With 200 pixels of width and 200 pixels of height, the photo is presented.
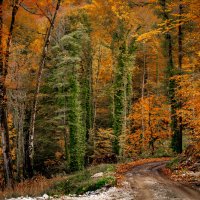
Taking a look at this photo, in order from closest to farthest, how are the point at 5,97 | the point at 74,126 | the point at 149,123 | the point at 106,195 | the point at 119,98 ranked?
the point at 106,195 → the point at 5,97 → the point at 74,126 → the point at 119,98 → the point at 149,123

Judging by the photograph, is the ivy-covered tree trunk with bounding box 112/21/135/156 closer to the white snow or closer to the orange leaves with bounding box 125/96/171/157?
the orange leaves with bounding box 125/96/171/157

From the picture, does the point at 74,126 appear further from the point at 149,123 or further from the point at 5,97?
the point at 5,97

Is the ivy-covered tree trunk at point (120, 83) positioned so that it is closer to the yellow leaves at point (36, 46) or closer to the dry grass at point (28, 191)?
the yellow leaves at point (36, 46)

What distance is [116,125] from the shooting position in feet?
93.1

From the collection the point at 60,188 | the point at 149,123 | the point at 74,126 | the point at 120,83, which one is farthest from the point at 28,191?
the point at 149,123

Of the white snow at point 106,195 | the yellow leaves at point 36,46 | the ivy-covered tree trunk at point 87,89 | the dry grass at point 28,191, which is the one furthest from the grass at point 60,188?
the ivy-covered tree trunk at point 87,89

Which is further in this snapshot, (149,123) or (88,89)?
(88,89)

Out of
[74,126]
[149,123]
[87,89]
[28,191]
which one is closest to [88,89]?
[87,89]

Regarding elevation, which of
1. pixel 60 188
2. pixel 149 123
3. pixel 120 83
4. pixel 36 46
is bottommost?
pixel 60 188

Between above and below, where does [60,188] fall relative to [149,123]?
below

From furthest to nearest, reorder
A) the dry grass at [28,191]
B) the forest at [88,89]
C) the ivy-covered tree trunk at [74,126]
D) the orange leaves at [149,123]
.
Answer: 1. the orange leaves at [149,123]
2. the ivy-covered tree trunk at [74,126]
3. the forest at [88,89]
4. the dry grass at [28,191]

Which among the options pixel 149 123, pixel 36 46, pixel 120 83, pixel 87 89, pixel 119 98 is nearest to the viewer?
pixel 36 46

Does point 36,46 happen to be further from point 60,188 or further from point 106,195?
point 106,195

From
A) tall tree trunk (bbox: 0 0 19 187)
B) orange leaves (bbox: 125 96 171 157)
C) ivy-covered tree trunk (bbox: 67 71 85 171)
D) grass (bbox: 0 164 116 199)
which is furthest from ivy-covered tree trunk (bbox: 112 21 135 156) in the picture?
tall tree trunk (bbox: 0 0 19 187)
